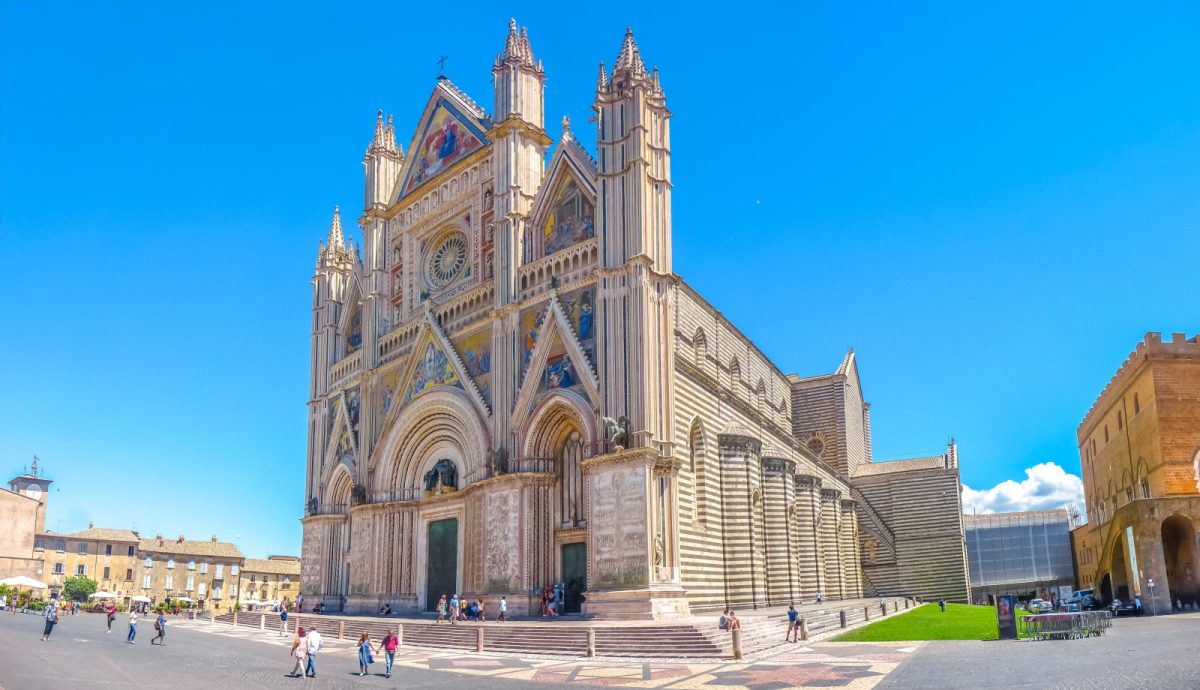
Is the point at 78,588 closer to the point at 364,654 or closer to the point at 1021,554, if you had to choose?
the point at 364,654

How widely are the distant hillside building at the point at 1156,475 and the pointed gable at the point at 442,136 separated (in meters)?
28.1

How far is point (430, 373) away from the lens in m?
38.6

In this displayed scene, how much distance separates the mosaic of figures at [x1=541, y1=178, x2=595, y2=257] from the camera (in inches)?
1330

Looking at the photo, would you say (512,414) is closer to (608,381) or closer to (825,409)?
(608,381)

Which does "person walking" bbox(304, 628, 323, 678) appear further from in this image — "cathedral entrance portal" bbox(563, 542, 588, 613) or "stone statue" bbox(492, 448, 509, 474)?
"stone statue" bbox(492, 448, 509, 474)

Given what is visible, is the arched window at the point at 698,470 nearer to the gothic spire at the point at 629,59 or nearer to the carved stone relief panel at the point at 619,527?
the carved stone relief panel at the point at 619,527

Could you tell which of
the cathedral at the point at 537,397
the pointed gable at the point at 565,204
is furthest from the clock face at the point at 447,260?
the pointed gable at the point at 565,204

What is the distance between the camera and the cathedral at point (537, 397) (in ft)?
98.9

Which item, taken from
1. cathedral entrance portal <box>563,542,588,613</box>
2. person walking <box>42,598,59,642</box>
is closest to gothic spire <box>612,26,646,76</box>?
cathedral entrance portal <box>563,542,588,613</box>

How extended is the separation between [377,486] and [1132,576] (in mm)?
28821

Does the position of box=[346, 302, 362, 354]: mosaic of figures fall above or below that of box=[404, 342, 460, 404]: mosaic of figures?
above

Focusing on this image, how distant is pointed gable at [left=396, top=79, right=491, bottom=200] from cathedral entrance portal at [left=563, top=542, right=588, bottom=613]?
17187 millimetres

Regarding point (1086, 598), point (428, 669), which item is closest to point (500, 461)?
point (428, 669)

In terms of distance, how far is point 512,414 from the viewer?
110 feet
